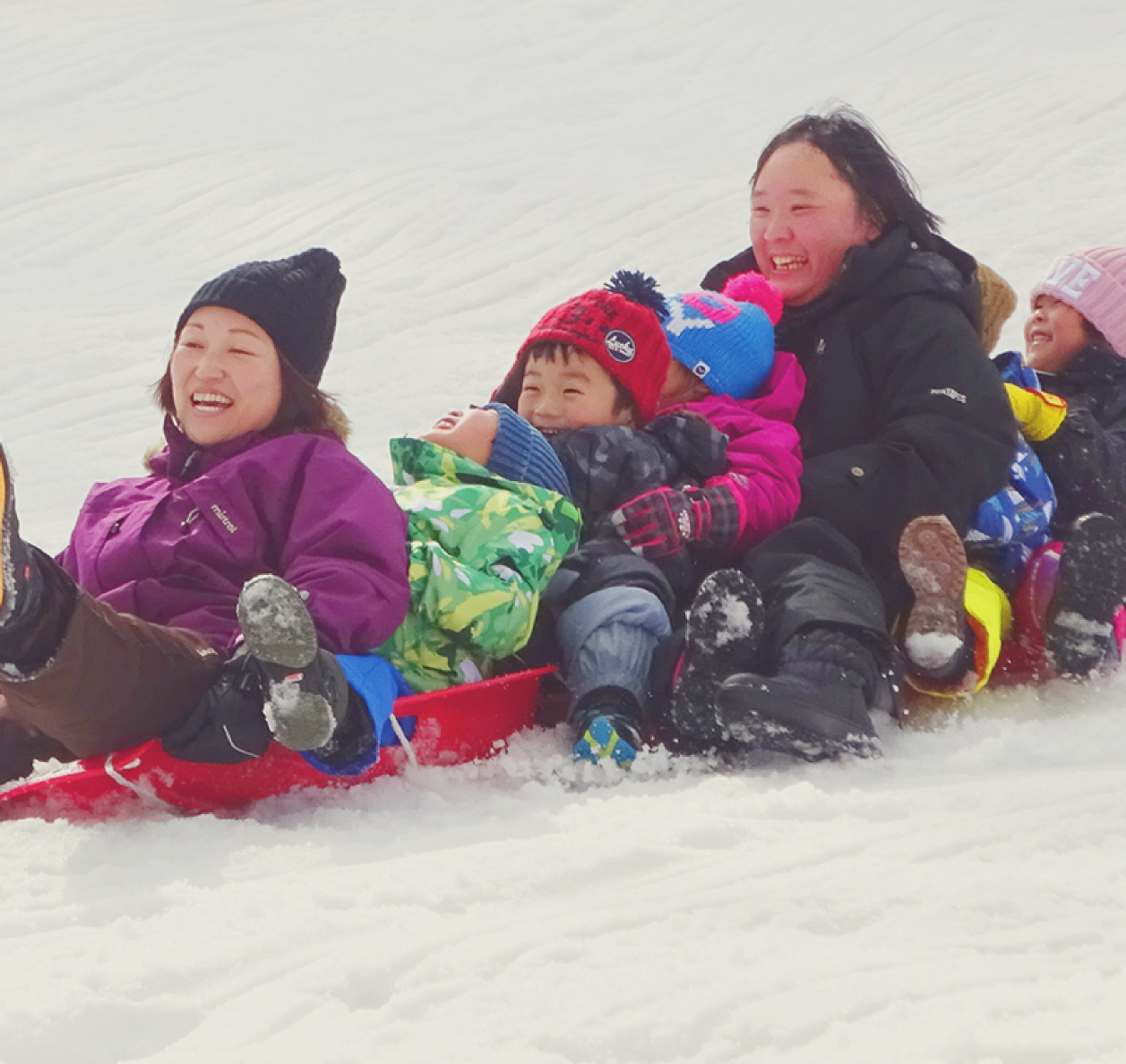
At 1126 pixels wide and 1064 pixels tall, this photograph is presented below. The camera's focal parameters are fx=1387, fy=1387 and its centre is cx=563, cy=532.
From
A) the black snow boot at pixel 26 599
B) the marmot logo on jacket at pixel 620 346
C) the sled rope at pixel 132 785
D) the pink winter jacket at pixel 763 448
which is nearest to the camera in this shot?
the black snow boot at pixel 26 599

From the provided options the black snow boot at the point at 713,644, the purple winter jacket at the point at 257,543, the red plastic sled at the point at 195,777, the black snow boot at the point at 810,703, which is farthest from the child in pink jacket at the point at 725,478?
the purple winter jacket at the point at 257,543

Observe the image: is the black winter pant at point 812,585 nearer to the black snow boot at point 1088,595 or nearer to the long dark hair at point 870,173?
the black snow boot at point 1088,595

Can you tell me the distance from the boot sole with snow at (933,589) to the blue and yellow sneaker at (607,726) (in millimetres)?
485

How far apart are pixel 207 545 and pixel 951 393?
4.41 ft

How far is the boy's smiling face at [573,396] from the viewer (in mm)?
2555

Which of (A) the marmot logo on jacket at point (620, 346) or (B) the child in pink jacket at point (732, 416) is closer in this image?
(B) the child in pink jacket at point (732, 416)

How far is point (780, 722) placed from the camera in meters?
1.90

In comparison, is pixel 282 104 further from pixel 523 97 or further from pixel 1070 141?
pixel 1070 141

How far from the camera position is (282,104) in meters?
10.3

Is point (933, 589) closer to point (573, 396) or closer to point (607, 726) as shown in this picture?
point (607, 726)

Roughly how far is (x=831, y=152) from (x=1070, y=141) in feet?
17.6

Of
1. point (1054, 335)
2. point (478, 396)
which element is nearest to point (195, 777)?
point (1054, 335)

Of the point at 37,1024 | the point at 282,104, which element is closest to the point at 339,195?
the point at 282,104

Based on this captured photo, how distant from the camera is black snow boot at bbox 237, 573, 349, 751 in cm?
168
